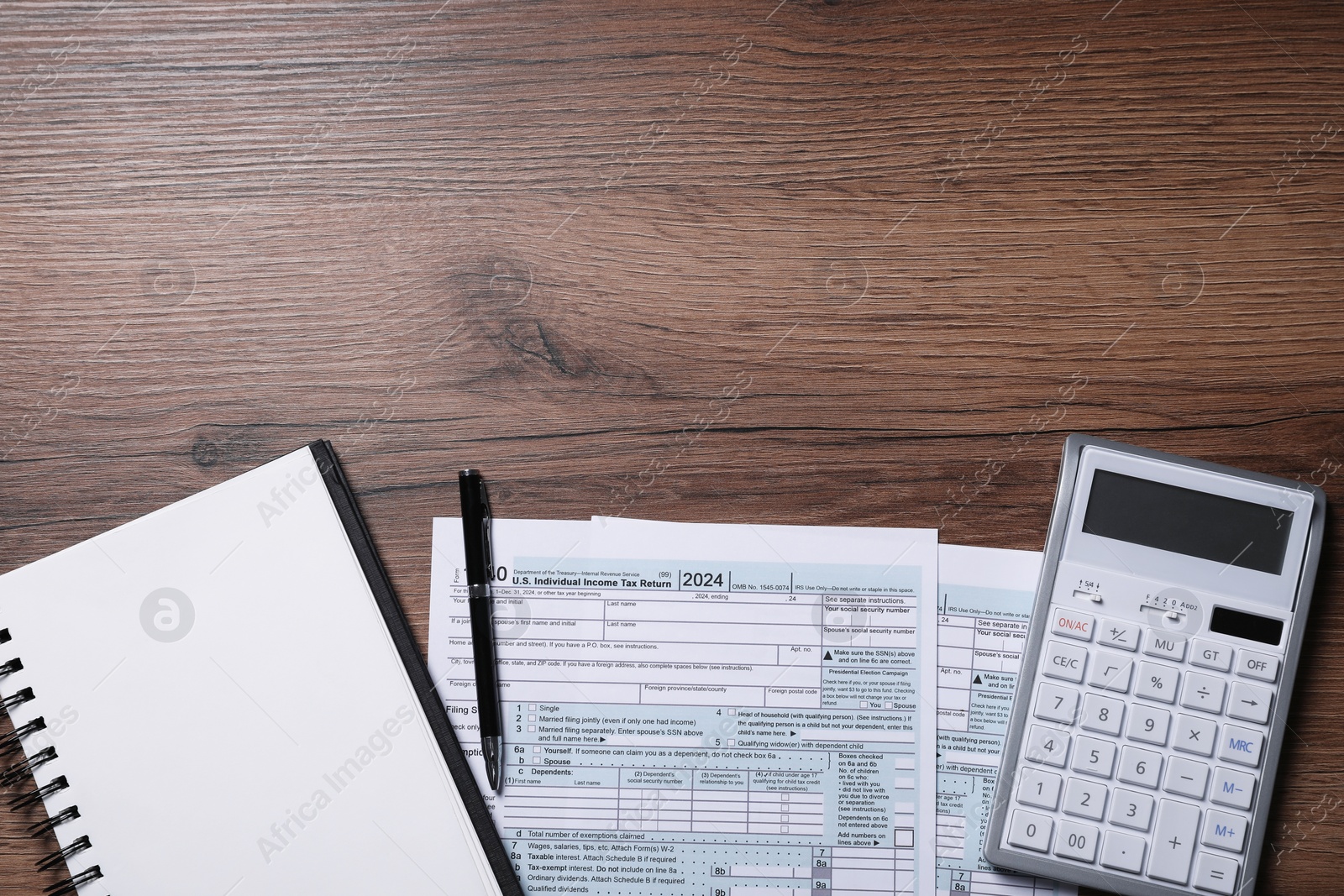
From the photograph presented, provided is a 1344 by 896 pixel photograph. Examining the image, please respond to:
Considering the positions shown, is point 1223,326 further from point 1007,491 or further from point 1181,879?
point 1181,879

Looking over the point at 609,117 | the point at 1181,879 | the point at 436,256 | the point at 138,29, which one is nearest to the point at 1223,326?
the point at 1181,879

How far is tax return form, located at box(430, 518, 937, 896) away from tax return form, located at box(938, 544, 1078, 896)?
1cm

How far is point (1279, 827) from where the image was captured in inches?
22.3

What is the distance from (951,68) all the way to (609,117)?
0.94ft

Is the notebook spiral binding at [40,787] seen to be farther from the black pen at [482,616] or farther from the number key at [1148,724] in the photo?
the number key at [1148,724]

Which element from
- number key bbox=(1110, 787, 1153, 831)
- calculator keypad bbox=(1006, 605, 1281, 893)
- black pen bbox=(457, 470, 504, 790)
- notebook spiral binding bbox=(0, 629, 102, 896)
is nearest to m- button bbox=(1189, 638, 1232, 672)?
calculator keypad bbox=(1006, 605, 1281, 893)

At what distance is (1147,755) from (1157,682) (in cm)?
5

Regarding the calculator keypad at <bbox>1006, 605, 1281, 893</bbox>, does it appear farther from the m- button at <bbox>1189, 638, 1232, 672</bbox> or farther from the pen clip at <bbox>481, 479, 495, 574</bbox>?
the pen clip at <bbox>481, 479, 495, 574</bbox>

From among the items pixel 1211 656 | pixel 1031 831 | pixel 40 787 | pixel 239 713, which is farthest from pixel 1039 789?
pixel 40 787

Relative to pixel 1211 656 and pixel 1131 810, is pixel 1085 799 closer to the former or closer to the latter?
pixel 1131 810

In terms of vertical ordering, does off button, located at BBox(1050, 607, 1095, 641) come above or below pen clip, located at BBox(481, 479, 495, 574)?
below

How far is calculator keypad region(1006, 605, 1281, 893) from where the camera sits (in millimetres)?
539

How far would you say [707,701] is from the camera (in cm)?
59

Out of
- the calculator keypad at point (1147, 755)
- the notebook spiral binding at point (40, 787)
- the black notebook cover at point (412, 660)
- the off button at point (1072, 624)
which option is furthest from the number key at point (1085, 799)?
the notebook spiral binding at point (40, 787)
